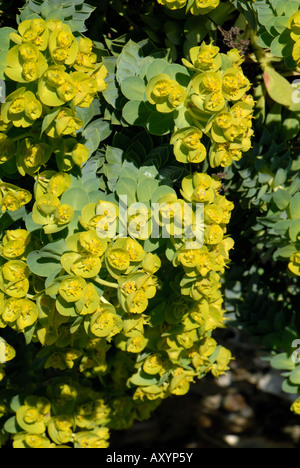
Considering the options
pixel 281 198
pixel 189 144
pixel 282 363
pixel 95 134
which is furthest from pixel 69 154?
pixel 282 363

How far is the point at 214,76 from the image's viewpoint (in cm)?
106

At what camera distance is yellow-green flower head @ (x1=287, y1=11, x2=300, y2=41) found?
A: 3.72ft

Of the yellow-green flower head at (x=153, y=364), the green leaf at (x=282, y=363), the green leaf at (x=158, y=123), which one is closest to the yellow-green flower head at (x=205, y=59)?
the green leaf at (x=158, y=123)

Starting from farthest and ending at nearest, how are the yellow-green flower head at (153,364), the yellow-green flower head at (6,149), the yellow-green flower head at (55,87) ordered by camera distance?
the yellow-green flower head at (153,364) → the yellow-green flower head at (6,149) → the yellow-green flower head at (55,87)

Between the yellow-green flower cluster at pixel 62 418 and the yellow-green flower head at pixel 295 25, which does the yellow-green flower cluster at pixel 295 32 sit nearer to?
the yellow-green flower head at pixel 295 25

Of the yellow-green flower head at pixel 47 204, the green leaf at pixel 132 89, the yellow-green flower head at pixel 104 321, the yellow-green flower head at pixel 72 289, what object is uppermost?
the green leaf at pixel 132 89

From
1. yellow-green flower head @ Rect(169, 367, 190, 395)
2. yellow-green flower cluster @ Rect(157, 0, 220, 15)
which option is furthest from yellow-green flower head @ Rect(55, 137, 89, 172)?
yellow-green flower head @ Rect(169, 367, 190, 395)

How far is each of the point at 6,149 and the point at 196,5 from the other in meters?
0.46

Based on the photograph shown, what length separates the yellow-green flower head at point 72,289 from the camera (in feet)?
3.25

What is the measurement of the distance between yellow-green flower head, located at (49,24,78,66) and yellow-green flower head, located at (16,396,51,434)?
2.69 ft

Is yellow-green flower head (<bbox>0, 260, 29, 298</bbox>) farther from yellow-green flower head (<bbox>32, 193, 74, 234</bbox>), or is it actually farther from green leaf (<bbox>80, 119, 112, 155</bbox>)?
green leaf (<bbox>80, 119, 112, 155</bbox>)

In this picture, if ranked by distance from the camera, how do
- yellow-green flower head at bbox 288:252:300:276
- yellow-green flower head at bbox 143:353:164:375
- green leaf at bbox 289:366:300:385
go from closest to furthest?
yellow-green flower head at bbox 288:252:300:276 → yellow-green flower head at bbox 143:353:164:375 → green leaf at bbox 289:366:300:385

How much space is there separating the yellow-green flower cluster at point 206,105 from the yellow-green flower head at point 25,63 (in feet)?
0.68
